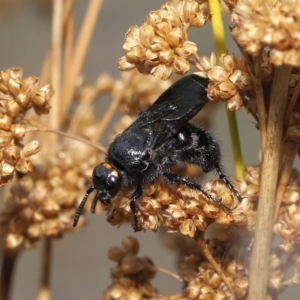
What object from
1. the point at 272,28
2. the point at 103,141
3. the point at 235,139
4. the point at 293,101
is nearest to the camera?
the point at 272,28

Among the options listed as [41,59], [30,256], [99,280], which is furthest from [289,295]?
[41,59]

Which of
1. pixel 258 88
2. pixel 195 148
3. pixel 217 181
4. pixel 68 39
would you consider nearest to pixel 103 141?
pixel 68 39

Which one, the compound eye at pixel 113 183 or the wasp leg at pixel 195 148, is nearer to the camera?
the compound eye at pixel 113 183

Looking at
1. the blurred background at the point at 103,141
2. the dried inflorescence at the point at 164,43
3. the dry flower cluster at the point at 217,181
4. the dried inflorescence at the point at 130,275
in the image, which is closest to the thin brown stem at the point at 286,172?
the dry flower cluster at the point at 217,181

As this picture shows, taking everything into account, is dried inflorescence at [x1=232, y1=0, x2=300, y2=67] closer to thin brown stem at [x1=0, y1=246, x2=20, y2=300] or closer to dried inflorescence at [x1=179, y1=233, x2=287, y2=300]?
dried inflorescence at [x1=179, y1=233, x2=287, y2=300]

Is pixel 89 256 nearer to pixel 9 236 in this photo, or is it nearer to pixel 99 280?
pixel 99 280

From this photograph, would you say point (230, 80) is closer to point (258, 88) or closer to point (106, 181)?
point (258, 88)

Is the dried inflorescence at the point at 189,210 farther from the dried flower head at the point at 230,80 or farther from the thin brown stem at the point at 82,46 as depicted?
the thin brown stem at the point at 82,46
